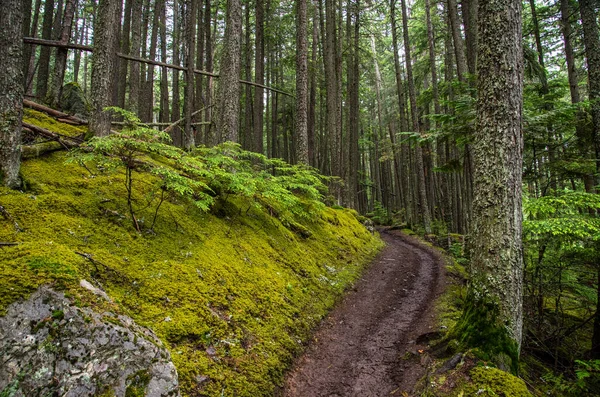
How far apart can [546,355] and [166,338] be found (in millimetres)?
6799

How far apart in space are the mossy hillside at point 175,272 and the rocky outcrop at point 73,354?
0.56 ft

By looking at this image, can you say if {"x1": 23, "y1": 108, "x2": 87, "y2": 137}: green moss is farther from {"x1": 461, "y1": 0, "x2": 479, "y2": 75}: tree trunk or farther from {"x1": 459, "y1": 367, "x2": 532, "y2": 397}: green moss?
{"x1": 461, "y1": 0, "x2": 479, "y2": 75}: tree trunk

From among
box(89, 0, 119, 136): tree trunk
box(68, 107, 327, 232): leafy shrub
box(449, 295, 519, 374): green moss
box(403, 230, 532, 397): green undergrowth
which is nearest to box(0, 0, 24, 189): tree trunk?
box(68, 107, 327, 232): leafy shrub

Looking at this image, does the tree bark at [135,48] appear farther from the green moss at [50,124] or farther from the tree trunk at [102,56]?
the tree trunk at [102,56]

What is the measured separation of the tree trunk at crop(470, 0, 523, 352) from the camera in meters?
4.11

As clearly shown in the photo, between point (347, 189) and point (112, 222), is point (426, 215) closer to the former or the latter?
point (347, 189)

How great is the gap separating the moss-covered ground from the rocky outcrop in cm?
15

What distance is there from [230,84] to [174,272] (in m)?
5.96

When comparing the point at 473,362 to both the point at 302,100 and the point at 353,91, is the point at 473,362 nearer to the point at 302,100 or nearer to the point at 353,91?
the point at 302,100

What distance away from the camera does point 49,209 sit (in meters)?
4.09

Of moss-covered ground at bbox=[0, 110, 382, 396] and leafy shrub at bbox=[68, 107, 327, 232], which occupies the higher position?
leafy shrub at bbox=[68, 107, 327, 232]

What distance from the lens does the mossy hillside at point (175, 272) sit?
120 inches

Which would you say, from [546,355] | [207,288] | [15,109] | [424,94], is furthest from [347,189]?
[15,109]

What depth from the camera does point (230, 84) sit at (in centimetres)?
842
